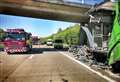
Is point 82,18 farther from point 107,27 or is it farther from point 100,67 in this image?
point 100,67

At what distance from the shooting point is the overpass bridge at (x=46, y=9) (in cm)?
4103

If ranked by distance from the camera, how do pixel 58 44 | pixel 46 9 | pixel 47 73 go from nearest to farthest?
pixel 47 73 < pixel 46 9 < pixel 58 44

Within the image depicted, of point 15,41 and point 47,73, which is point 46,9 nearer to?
point 15,41

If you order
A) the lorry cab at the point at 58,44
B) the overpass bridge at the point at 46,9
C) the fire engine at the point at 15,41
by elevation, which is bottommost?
the lorry cab at the point at 58,44

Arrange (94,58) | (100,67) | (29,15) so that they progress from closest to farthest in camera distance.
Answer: (100,67), (94,58), (29,15)

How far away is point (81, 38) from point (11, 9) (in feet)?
46.4

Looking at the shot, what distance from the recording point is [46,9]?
42844 millimetres

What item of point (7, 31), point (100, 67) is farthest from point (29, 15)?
point (100, 67)

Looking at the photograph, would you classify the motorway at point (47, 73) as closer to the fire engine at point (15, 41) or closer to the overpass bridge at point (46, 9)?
the fire engine at point (15, 41)

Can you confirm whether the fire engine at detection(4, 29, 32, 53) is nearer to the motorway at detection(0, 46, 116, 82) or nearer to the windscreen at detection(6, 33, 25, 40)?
the windscreen at detection(6, 33, 25, 40)

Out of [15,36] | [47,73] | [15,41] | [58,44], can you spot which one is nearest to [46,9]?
[15,36]

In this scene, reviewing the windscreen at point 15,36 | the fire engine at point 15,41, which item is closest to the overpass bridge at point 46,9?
the fire engine at point 15,41

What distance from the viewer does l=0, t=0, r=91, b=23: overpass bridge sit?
41.0m

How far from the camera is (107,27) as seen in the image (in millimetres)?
20234
